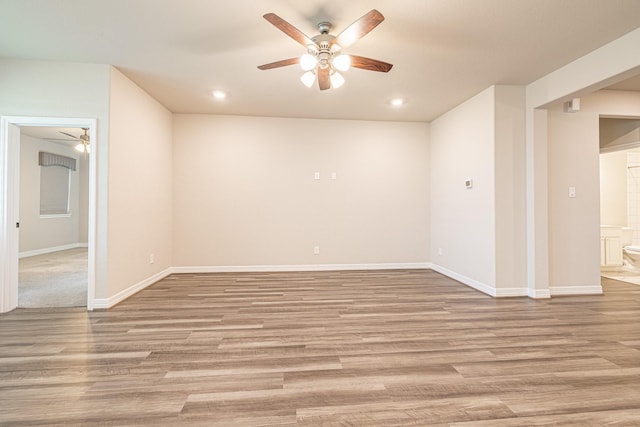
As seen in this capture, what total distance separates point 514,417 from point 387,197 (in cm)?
393

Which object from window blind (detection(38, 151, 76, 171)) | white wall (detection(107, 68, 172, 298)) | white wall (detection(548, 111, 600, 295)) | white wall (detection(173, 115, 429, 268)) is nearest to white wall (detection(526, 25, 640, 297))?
white wall (detection(548, 111, 600, 295))

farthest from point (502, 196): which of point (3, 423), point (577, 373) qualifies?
point (3, 423)

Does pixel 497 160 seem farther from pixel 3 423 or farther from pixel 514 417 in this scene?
pixel 3 423

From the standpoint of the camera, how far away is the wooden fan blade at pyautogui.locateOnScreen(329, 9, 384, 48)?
6.46 feet

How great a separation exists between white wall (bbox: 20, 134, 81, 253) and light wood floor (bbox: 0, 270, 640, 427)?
15.7 ft

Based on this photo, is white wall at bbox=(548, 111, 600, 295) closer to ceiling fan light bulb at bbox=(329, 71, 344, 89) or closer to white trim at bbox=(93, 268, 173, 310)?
ceiling fan light bulb at bbox=(329, 71, 344, 89)

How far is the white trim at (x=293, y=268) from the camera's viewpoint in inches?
192

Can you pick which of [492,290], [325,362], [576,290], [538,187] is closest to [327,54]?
[325,362]

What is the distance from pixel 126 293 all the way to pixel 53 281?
5.72 feet

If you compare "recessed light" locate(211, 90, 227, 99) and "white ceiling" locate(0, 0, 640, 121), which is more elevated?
"recessed light" locate(211, 90, 227, 99)

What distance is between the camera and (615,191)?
235 inches

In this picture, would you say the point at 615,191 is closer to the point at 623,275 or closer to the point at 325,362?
the point at 623,275

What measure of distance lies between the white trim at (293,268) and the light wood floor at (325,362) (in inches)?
56.3

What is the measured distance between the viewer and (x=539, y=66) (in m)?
3.17
